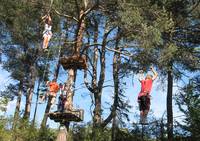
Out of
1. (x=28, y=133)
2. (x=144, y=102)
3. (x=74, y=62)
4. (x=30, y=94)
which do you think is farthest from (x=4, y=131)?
(x=30, y=94)

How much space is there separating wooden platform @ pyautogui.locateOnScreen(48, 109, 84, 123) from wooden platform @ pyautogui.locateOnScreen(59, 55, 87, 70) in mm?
1605

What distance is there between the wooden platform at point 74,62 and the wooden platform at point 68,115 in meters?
1.60

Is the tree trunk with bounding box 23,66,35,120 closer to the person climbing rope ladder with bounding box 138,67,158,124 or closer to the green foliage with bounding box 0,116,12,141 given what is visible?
the green foliage with bounding box 0,116,12,141

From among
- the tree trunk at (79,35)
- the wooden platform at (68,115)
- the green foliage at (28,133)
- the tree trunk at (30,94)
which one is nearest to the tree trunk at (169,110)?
the green foliage at (28,133)

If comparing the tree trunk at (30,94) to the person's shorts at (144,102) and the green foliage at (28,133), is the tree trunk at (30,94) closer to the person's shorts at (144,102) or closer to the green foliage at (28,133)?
the green foliage at (28,133)

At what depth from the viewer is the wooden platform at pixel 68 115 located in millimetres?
13531

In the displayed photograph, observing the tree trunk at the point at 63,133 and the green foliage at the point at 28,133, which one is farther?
the green foliage at the point at 28,133

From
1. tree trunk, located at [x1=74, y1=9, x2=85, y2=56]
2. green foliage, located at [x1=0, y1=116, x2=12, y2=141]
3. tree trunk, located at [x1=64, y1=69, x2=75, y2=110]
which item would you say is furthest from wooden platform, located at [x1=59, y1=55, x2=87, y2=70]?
green foliage, located at [x1=0, y1=116, x2=12, y2=141]

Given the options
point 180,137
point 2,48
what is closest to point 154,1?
point 180,137

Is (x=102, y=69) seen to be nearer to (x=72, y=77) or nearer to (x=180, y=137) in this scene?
(x=180, y=137)

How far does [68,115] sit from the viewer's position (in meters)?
13.6

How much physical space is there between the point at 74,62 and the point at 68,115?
1.79 m

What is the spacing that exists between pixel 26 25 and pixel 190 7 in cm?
994

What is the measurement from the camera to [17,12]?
74.4 feet
